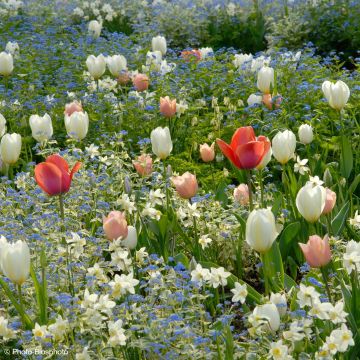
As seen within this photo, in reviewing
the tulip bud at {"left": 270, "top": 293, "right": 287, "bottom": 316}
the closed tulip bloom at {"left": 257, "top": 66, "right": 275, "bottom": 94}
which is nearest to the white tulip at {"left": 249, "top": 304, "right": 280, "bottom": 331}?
the tulip bud at {"left": 270, "top": 293, "right": 287, "bottom": 316}

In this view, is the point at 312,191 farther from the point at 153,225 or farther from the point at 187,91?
the point at 187,91

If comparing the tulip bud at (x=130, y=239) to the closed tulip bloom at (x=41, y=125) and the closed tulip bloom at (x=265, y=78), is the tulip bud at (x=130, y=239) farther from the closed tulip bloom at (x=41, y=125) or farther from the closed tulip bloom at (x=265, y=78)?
the closed tulip bloom at (x=265, y=78)

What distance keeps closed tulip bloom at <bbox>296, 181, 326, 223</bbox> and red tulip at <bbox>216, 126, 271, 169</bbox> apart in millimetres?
249

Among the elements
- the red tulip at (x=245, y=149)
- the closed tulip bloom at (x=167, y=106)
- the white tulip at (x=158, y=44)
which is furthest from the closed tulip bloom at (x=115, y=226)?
the white tulip at (x=158, y=44)

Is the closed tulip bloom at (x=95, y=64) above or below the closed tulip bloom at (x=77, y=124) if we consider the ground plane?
below

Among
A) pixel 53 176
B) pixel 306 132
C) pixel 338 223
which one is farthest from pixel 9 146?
pixel 338 223

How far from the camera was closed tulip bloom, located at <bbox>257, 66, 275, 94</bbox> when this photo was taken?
4.70 m

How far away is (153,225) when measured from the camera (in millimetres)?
3607

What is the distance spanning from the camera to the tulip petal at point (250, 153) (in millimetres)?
3033

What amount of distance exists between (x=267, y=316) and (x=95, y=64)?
3.37 meters

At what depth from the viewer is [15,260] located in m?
2.63

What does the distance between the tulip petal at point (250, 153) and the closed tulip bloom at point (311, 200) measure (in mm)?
245

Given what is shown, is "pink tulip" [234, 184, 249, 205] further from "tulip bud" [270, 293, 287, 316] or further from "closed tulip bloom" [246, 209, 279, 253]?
"tulip bud" [270, 293, 287, 316]

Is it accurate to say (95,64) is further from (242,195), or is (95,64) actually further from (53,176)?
(53,176)
